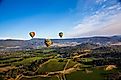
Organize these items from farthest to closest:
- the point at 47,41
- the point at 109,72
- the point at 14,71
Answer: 1. the point at 14,71
2. the point at 109,72
3. the point at 47,41

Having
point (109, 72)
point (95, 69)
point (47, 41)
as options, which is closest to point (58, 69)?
point (95, 69)

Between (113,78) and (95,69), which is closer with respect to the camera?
(113,78)

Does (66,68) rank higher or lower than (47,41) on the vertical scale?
lower

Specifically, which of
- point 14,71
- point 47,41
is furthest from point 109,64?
point 47,41

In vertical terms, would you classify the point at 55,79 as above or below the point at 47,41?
below

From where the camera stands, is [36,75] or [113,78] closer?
[113,78]

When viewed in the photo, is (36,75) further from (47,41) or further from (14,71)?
(47,41)

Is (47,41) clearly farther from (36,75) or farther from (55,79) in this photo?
(36,75)

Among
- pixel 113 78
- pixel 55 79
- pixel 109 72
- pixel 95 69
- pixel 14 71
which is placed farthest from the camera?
pixel 14 71

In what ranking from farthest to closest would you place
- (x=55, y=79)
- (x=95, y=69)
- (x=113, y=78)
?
(x=95, y=69), (x=55, y=79), (x=113, y=78)
